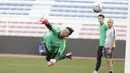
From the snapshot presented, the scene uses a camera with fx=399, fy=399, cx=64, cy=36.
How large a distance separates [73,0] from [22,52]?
4415 millimetres

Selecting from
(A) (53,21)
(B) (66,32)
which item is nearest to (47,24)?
(B) (66,32)

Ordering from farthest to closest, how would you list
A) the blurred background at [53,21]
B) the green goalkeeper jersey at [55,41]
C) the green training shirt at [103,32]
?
the blurred background at [53,21] < the green training shirt at [103,32] < the green goalkeeper jersey at [55,41]

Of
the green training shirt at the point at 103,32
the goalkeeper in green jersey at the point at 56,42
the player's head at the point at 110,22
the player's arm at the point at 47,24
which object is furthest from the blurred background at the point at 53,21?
the player's arm at the point at 47,24

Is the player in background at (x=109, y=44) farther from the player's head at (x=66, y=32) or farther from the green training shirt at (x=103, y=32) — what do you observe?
the player's head at (x=66, y=32)

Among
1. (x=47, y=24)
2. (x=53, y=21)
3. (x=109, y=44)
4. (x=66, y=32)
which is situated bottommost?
(x=53, y=21)

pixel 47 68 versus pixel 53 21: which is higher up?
pixel 47 68

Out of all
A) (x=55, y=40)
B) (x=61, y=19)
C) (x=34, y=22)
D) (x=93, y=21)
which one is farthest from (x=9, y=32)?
(x=55, y=40)

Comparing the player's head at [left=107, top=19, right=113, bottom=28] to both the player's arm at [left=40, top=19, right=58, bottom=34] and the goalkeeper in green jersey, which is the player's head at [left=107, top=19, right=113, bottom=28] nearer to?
the goalkeeper in green jersey

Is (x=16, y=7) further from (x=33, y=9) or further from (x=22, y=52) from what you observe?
(x=22, y=52)

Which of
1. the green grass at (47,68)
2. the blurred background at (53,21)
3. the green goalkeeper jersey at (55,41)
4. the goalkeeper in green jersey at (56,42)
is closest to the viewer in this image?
the goalkeeper in green jersey at (56,42)

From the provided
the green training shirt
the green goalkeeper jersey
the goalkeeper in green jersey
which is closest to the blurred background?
the green training shirt

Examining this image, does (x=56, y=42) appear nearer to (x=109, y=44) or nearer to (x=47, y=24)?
(x=47, y=24)

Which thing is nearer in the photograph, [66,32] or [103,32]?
[66,32]

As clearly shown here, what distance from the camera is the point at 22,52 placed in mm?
21172
